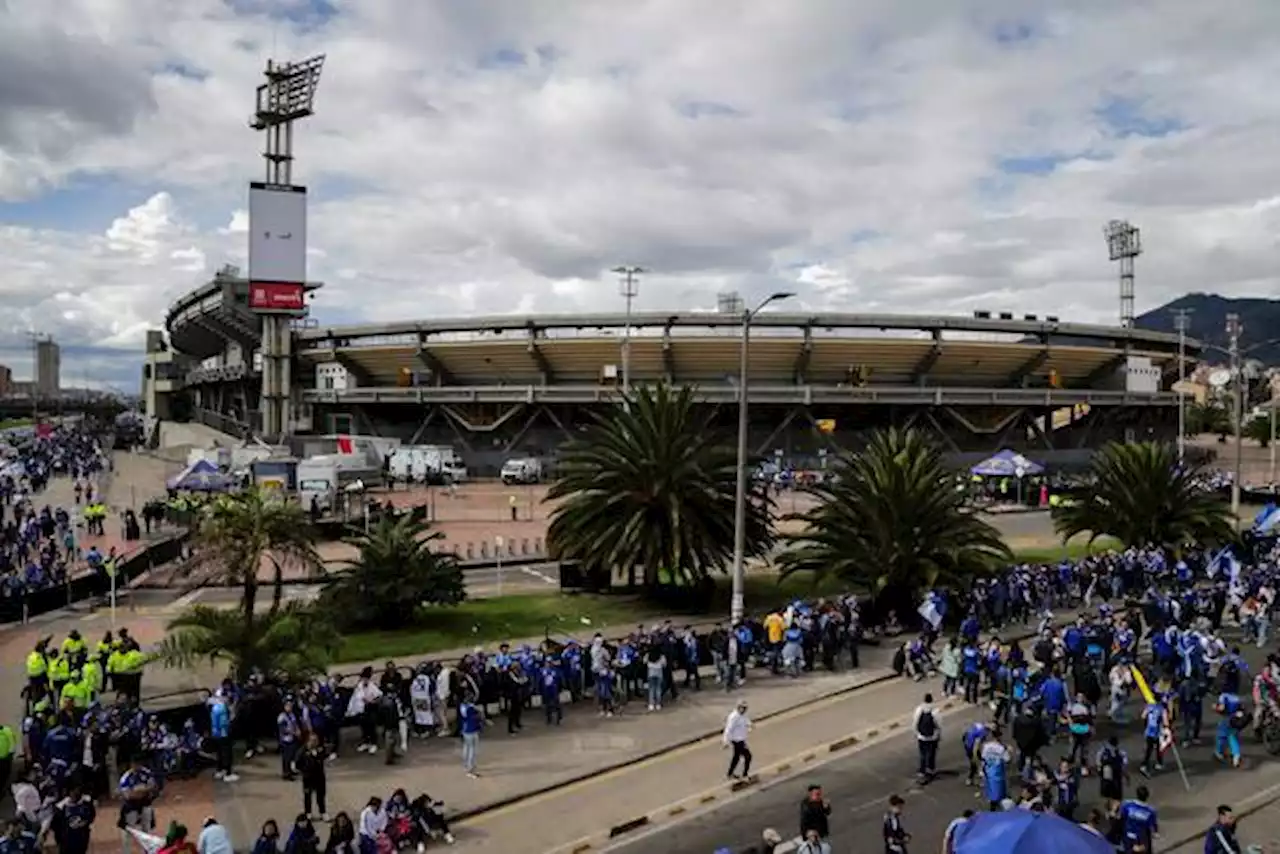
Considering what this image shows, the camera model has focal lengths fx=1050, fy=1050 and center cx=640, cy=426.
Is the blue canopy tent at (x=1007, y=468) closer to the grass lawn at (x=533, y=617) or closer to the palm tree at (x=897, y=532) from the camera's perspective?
the grass lawn at (x=533, y=617)

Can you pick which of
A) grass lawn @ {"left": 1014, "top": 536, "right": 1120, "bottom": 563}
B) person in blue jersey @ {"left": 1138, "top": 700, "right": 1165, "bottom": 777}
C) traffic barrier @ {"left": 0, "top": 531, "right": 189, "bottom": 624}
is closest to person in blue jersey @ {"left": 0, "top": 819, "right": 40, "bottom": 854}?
person in blue jersey @ {"left": 1138, "top": 700, "right": 1165, "bottom": 777}

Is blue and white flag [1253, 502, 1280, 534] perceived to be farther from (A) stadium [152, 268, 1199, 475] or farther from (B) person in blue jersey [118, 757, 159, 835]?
(A) stadium [152, 268, 1199, 475]

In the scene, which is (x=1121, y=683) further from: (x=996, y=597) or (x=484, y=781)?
(x=484, y=781)

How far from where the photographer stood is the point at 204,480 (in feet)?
130

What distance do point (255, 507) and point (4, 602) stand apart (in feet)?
38.9

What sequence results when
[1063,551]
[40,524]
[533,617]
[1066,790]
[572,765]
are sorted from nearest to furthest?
1. [1066,790]
2. [572,765]
3. [533,617]
4. [1063,551]
5. [40,524]

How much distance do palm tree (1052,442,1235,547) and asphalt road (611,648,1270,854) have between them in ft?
59.3

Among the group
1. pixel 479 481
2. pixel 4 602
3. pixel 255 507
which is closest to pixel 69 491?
pixel 479 481

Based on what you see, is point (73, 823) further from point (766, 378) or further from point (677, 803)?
point (766, 378)

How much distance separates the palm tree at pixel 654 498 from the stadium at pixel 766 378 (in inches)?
1744

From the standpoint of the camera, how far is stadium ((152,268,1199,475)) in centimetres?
7794

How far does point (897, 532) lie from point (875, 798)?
12.2 metres

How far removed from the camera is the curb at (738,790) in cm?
1351

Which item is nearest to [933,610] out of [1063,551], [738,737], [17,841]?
[738,737]
